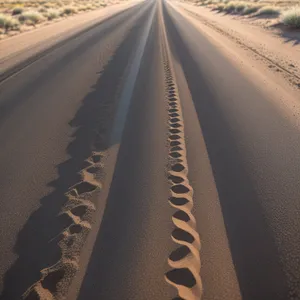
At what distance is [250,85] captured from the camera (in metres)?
7.93

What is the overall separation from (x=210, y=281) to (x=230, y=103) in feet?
15.2

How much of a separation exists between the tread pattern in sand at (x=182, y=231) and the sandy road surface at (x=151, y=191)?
0.04 ft

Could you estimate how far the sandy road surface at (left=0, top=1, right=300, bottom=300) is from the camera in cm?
284

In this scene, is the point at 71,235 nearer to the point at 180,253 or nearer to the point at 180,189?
the point at 180,253

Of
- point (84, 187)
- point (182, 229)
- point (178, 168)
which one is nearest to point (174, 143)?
point (178, 168)

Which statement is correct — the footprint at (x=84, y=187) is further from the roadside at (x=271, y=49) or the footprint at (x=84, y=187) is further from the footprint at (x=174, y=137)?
the roadside at (x=271, y=49)

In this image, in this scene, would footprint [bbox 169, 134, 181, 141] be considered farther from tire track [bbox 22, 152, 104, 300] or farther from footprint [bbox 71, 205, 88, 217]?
footprint [bbox 71, 205, 88, 217]

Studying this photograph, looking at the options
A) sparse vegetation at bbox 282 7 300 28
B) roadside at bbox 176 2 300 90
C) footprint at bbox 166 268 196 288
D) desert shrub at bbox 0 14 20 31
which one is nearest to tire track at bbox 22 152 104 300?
footprint at bbox 166 268 196 288

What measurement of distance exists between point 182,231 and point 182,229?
0.10 ft

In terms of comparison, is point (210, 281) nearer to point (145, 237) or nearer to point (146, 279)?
point (146, 279)

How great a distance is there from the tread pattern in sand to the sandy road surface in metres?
0.01

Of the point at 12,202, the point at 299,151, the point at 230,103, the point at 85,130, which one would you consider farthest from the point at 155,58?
the point at 12,202

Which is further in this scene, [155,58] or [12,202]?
[155,58]

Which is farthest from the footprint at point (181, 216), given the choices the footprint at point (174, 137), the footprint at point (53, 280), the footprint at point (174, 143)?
the footprint at point (174, 137)
